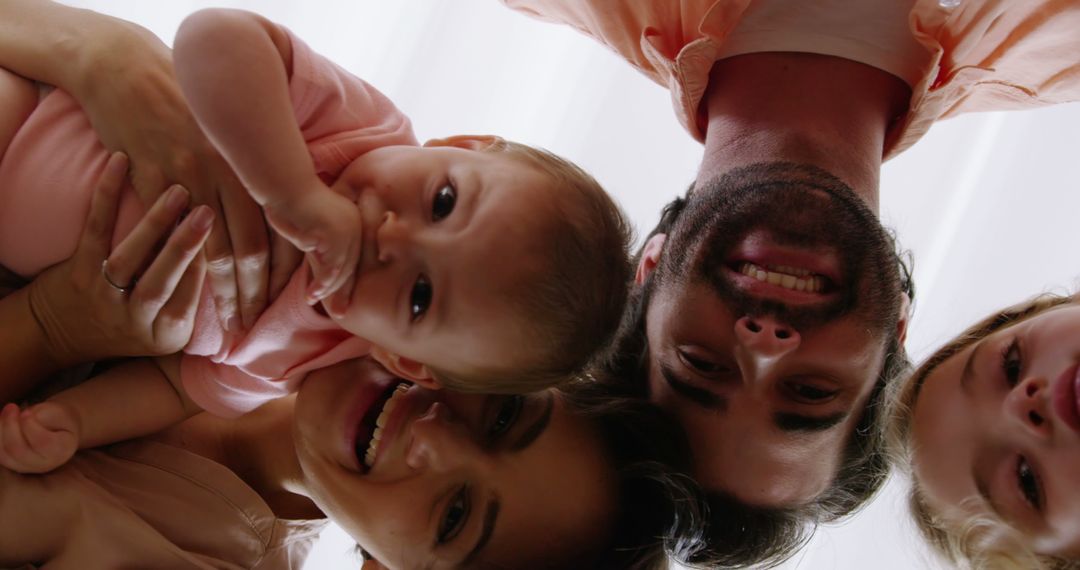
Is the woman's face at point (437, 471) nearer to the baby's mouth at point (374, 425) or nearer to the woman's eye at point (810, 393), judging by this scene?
the baby's mouth at point (374, 425)

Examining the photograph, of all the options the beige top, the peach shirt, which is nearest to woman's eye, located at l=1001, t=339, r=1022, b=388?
the peach shirt

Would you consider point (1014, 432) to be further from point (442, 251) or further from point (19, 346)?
point (19, 346)

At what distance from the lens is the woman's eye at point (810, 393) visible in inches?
55.2

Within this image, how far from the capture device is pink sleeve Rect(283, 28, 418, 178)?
1.06 metres

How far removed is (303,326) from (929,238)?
5.82ft

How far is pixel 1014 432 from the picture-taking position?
119 cm

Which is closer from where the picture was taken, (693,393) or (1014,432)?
(1014,432)

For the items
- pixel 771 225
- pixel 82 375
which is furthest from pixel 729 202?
pixel 82 375

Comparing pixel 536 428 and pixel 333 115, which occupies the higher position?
pixel 333 115

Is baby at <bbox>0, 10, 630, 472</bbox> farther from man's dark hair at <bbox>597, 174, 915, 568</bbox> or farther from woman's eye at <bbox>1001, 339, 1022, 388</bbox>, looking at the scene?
woman's eye at <bbox>1001, 339, 1022, 388</bbox>

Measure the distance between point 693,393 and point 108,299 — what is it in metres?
0.83

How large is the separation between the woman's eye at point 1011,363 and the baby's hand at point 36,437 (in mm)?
1207

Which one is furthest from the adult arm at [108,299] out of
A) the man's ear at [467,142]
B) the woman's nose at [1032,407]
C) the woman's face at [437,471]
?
the woman's nose at [1032,407]

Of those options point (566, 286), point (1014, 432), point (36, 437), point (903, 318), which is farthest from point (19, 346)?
point (903, 318)
